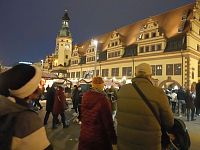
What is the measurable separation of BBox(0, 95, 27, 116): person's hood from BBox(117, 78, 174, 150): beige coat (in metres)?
1.83

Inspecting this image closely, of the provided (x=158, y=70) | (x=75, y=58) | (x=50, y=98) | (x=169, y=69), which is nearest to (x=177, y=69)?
(x=169, y=69)

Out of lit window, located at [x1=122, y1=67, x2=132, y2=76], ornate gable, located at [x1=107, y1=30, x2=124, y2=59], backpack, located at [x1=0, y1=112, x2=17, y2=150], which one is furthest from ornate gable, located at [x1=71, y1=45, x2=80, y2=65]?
backpack, located at [x1=0, y1=112, x2=17, y2=150]

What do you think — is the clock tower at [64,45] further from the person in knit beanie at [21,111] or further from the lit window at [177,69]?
the person in knit beanie at [21,111]

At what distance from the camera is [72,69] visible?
230 ft

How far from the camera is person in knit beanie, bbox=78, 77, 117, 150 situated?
4.47m

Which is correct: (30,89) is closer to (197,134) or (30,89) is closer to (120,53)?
(197,134)

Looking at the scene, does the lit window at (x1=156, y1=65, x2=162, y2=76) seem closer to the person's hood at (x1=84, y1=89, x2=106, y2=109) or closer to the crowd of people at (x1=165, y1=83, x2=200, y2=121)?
the crowd of people at (x1=165, y1=83, x2=200, y2=121)

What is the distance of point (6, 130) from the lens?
78.3 inches

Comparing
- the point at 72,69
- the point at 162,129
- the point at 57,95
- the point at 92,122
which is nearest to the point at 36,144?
the point at 162,129

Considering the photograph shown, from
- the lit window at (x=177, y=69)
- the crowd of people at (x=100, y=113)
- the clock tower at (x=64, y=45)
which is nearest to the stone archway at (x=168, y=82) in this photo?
the lit window at (x=177, y=69)

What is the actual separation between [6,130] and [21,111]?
158mm

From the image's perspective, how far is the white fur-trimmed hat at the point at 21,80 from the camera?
2164 millimetres

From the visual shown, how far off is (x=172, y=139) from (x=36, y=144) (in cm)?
227

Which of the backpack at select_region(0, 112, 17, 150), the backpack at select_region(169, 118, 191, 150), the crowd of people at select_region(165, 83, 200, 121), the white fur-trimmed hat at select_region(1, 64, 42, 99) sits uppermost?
the white fur-trimmed hat at select_region(1, 64, 42, 99)
